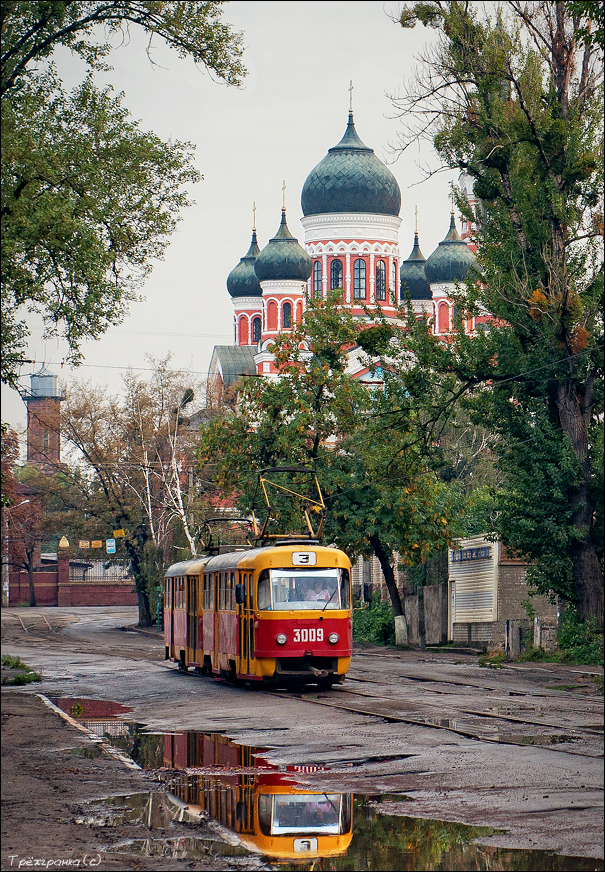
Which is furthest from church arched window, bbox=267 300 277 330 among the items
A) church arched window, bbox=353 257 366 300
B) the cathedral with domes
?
church arched window, bbox=353 257 366 300

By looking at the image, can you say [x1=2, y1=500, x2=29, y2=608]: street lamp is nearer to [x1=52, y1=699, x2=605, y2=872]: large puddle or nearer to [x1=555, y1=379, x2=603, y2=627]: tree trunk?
[x1=555, y1=379, x2=603, y2=627]: tree trunk

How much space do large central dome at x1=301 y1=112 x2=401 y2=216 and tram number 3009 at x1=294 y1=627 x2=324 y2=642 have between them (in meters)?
62.5

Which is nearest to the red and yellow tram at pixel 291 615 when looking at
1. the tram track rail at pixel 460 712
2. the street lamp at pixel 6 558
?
the tram track rail at pixel 460 712

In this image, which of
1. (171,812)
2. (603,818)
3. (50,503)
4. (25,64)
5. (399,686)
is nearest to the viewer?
(603,818)

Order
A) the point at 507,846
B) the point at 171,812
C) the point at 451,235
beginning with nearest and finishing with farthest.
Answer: the point at 507,846 → the point at 171,812 → the point at 451,235

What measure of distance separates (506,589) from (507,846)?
2790 cm

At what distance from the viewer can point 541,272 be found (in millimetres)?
28219

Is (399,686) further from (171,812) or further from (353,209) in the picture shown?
(353,209)

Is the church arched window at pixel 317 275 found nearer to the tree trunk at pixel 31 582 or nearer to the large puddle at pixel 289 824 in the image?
the tree trunk at pixel 31 582

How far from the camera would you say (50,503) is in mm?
79812

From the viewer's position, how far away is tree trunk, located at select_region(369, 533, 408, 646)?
1599 inches

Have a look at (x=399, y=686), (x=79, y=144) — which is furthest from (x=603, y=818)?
(x=79, y=144)

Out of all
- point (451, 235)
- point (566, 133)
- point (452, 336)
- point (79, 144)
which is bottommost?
point (452, 336)

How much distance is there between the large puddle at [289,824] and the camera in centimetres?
788
